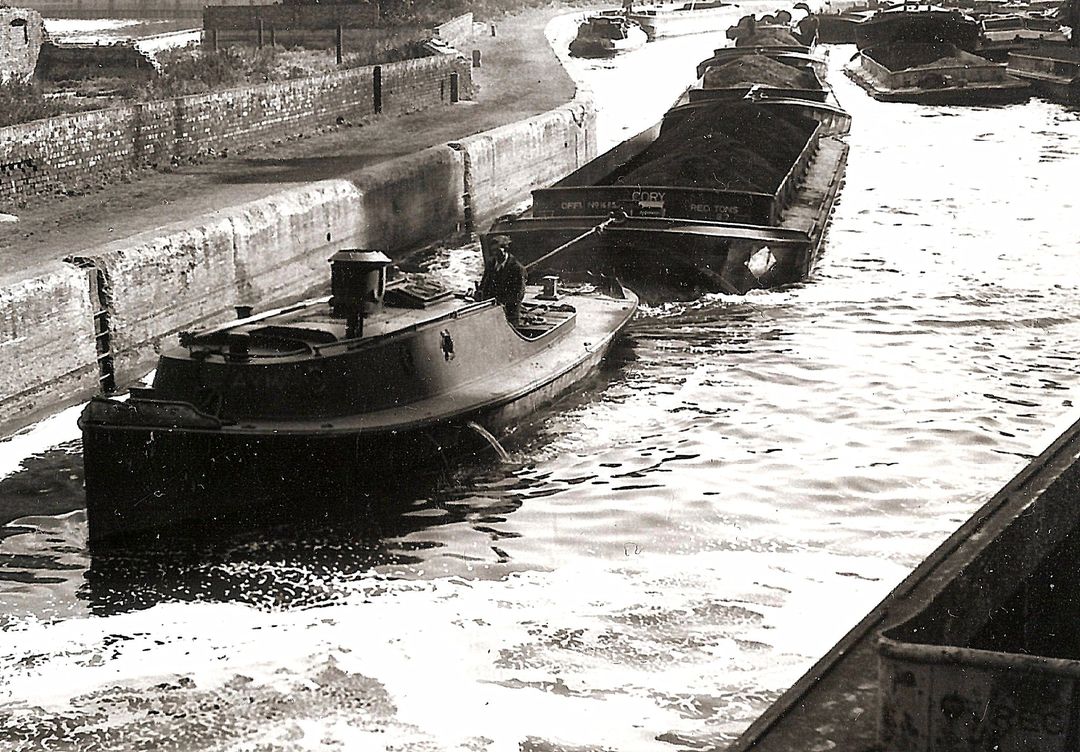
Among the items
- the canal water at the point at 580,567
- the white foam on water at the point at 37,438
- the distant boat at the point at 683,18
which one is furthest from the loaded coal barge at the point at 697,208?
the distant boat at the point at 683,18

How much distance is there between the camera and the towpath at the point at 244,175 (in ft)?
43.2

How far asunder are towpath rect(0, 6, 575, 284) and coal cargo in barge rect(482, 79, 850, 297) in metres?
3.25

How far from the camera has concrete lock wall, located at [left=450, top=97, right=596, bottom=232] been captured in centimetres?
1995

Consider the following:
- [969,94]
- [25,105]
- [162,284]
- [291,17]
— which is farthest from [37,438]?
[291,17]

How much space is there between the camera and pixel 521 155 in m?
21.5

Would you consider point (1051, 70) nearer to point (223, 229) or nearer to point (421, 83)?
point (421, 83)

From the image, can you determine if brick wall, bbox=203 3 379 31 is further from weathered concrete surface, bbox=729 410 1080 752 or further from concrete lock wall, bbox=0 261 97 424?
weathered concrete surface, bbox=729 410 1080 752

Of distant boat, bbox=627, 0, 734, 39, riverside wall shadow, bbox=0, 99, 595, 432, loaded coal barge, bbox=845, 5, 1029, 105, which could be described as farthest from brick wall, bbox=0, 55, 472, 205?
distant boat, bbox=627, 0, 734, 39

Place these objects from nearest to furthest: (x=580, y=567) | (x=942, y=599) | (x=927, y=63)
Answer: (x=942, y=599), (x=580, y=567), (x=927, y=63)

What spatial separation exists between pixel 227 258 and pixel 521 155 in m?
8.74

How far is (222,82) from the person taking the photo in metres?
24.7

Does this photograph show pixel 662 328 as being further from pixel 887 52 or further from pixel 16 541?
pixel 887 52

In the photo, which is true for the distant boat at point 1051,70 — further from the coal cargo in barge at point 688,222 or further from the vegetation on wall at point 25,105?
the vegetation on wall at point 25,105

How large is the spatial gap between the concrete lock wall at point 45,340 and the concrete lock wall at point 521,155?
8955mm
